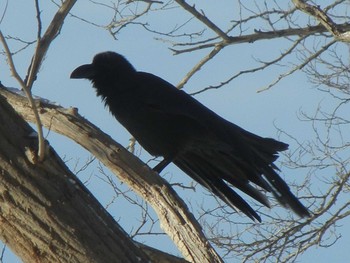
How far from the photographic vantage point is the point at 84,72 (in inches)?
214

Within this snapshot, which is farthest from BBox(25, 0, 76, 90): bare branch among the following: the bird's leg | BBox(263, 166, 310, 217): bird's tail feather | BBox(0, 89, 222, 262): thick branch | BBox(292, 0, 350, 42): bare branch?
BBox(292, 0, 350, 42): bare branch

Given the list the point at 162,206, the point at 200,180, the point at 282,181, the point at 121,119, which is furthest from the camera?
the point at 121,119

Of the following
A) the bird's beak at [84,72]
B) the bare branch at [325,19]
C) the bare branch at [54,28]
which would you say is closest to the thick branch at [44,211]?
the bare branch at [54,28]

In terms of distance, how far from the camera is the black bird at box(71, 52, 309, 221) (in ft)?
14.1

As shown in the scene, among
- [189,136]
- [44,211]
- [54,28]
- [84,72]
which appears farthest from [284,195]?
[44,211]

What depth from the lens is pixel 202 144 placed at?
15.7 ft

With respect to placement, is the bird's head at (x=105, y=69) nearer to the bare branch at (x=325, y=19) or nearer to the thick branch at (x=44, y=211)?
the bare branch at (x=325, y=19)

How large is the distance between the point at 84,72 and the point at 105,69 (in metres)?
0.19

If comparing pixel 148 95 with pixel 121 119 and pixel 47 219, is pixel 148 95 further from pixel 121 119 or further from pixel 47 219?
pixel 47 219

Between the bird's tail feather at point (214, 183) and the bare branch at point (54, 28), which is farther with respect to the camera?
the bird's tail feather at point (214, 183)

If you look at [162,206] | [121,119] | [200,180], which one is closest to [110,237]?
[162,206]

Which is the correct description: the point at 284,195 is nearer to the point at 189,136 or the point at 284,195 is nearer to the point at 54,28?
the point at 189,136

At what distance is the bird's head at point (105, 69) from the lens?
5.46m

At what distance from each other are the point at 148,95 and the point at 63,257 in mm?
3051
